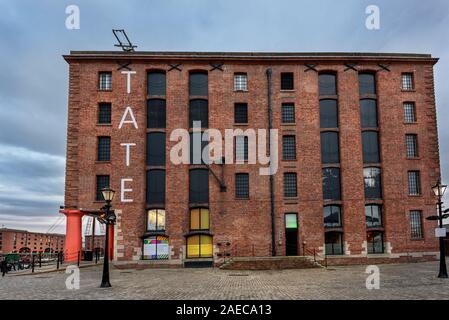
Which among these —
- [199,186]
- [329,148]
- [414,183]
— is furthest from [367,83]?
[199,186]

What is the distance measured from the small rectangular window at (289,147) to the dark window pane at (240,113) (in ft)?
10.8

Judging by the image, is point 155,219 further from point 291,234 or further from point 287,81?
point 287,81

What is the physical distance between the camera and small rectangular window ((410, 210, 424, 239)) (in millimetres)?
29223

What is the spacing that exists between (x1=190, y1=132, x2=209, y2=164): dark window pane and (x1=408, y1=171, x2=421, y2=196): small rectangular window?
15.2 meters

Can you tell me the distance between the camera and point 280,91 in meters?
30.2

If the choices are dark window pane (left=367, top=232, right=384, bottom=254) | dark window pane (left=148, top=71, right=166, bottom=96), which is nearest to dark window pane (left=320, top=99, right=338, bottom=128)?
dark window pane (left=367, top=232, right=384, bottom=254)

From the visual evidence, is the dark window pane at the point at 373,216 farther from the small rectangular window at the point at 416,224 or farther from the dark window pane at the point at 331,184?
the dark window pane at the point at 331,184

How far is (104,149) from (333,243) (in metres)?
18.0

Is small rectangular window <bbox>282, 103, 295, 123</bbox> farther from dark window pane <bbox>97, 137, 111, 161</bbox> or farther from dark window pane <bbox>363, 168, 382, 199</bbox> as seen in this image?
dark window pane <bbox>97, 137, 111, 161</bbox>

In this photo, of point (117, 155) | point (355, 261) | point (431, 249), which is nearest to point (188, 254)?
point (117, 155)

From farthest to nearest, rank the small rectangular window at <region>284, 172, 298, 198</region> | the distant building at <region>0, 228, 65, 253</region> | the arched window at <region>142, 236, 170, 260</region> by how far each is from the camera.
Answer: the distant building at <region>0, 228, 65, 253</region> < the small rectangular window at <region>284, 172, 298, 198</region> < the arched window at <region>142, 236, 170, 260</region>

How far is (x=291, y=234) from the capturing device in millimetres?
28906

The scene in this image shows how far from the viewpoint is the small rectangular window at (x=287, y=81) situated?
30638 millimetres

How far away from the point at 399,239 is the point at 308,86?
1298cm
